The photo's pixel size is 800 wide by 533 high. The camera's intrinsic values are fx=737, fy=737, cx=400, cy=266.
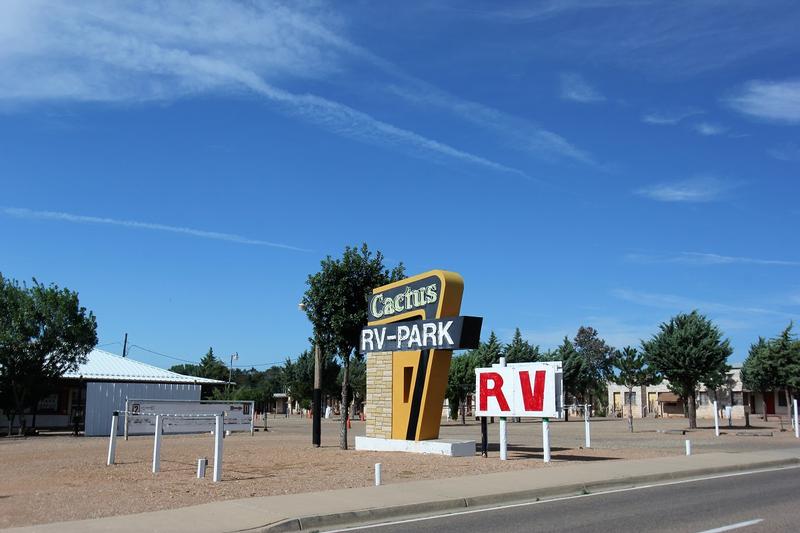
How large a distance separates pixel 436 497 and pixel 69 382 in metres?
39.7

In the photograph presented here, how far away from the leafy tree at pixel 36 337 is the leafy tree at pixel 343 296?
1804cm

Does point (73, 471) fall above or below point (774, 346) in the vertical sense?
below

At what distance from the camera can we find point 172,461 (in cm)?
2012

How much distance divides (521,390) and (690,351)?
2462cm

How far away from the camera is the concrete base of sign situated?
2030 centimetres

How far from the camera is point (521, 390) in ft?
65.6

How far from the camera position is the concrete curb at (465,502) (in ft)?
34.7

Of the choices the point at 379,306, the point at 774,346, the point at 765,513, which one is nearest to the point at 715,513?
the point at 765,513

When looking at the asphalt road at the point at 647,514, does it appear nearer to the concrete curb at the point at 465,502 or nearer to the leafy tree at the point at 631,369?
the concrete curb at the point at 465,502

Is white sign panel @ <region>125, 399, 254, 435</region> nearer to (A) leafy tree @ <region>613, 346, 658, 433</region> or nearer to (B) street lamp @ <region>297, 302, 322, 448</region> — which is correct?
(B) street lamp @ <region>297, 302, 322, 448</region>

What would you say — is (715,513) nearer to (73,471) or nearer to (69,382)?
(73,471)

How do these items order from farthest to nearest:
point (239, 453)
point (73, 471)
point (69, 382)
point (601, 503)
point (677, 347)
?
point (69, 382), point (677, 347), point (239, 453), point (73, 471), point (601, 503)

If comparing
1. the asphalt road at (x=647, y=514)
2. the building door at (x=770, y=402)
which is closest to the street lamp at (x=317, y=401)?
the asphalt road at (x=647, y=514)

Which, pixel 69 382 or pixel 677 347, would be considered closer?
pixel 677 347
